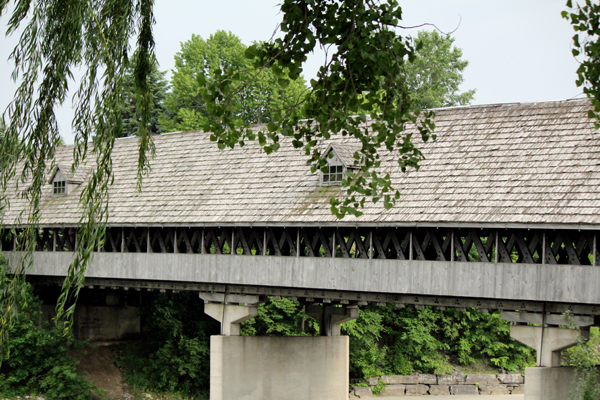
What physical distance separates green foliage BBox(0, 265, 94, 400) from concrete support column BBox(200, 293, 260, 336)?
4.62 m

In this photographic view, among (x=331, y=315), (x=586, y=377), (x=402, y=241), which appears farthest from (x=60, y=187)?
(x=586, y=377)

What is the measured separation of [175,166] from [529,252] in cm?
1010

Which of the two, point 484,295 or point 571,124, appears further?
point 571,124

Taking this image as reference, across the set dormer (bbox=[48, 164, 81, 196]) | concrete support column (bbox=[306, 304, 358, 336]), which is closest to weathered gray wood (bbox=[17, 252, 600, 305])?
dormer (bbox=[48, 164, 81, 196])

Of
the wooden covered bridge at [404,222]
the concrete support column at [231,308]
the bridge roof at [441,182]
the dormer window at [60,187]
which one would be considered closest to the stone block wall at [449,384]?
the wooden covered bridge at [404,222]

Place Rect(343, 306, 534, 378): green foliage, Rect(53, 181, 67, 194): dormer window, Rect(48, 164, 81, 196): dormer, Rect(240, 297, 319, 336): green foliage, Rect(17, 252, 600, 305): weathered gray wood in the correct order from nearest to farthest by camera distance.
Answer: Rect(17, 252, 600, 305): weathered gray wood → Rect(48, 164, 81, 196): dormer → Rect(53, 181, 67, 194): dormer window → Rect(240, 297, 319, 336): green foliage → Rect(343, 306, 534, 378): green foliage

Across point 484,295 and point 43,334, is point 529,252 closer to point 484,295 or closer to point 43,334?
point 484,295

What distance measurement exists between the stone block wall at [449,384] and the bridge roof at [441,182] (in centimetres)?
1028

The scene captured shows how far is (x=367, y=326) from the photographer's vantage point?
26516 millimetres

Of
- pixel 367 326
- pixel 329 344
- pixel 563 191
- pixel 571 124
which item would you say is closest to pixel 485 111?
pixel 571 124

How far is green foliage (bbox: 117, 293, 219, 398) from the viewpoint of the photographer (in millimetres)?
22938

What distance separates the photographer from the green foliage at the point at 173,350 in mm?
22938

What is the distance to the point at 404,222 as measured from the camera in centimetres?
1513

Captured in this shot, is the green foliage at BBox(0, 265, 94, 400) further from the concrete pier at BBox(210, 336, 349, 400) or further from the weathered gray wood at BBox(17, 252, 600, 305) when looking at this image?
the concrete pier at BBox(210, 336, 349, 400)
